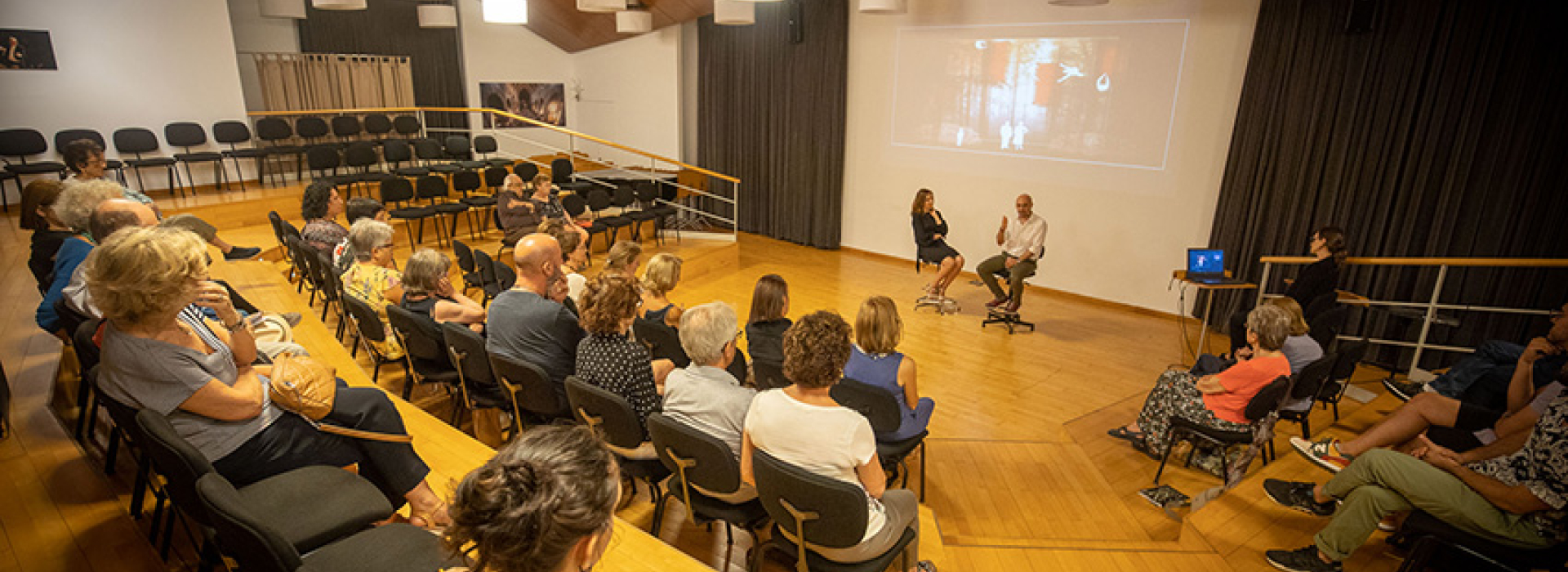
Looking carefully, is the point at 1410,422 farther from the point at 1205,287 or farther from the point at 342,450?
the point at 342,450

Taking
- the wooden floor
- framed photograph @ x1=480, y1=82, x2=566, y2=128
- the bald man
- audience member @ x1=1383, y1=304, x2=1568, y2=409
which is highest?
framed photograph @ x1=480, y1=82, x2=566, y2=128

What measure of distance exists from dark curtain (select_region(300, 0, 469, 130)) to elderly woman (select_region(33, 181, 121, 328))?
7.40 meters

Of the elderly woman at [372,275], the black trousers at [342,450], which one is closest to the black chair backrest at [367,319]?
the elderly woman at [372,275]

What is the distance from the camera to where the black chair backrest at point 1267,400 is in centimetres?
380

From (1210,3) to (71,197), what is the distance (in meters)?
8.65

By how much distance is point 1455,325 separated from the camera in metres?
A: 5.62

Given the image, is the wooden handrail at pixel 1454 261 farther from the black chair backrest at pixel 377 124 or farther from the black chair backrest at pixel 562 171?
the black chair backrest at pixel 377 124

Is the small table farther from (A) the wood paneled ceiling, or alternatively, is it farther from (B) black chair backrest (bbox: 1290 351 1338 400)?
(A) the wood paneled ceiling

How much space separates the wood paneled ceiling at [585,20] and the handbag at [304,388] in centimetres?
902

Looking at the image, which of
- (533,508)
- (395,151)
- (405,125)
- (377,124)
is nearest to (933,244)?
(395,151)

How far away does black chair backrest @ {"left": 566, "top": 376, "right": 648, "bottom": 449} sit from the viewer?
111 inches

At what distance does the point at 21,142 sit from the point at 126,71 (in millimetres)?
1187

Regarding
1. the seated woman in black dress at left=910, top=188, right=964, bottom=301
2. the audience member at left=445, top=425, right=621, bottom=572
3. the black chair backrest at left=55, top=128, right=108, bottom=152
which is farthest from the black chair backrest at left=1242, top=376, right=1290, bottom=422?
the black chair backrest at left=55, top=128, right=108, bottom=152

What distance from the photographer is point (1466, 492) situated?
9.48 ft
